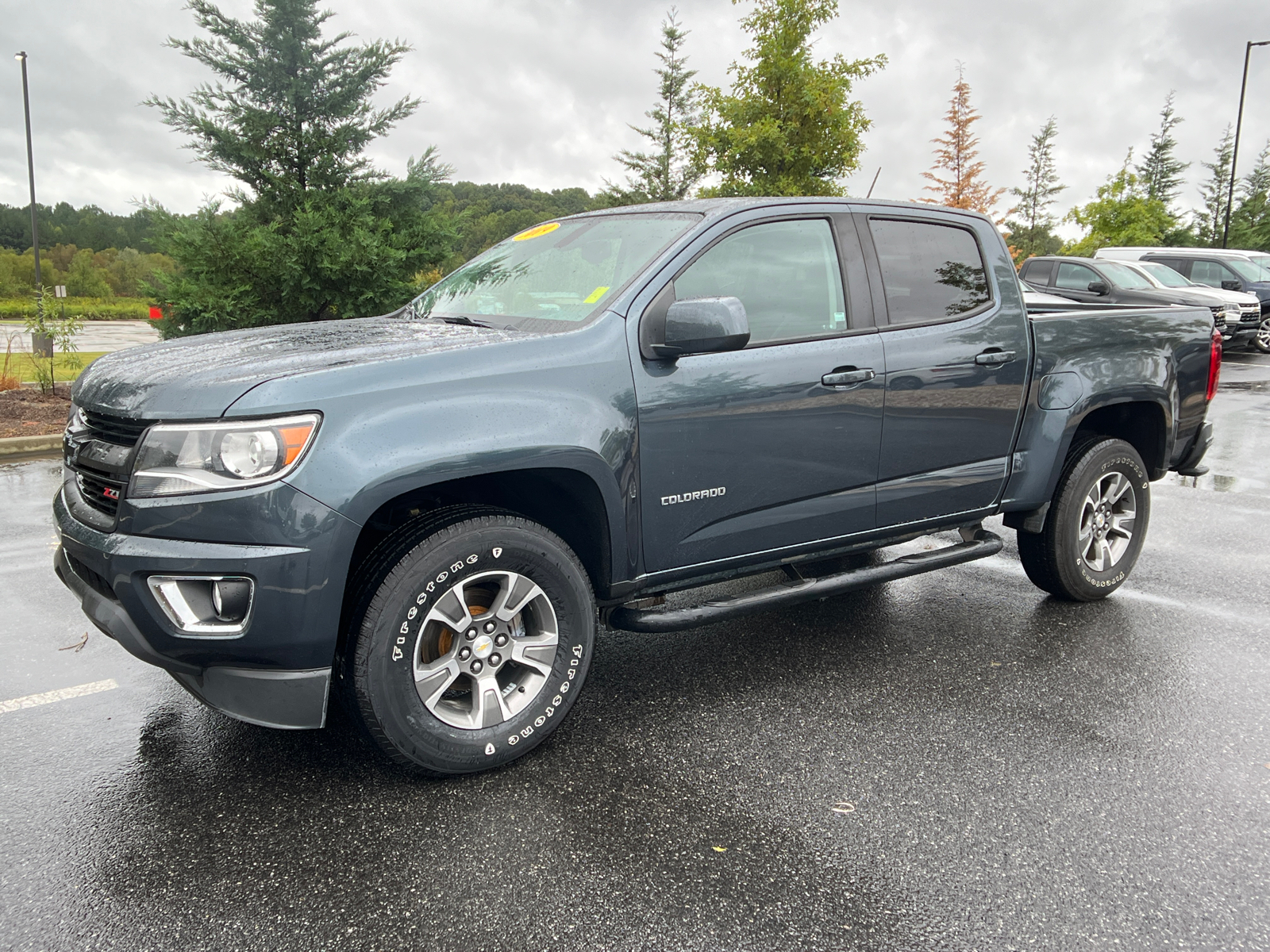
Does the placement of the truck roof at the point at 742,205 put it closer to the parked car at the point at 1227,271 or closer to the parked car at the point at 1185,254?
the parked car at the point at 1185,254

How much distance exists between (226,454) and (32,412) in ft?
30.6

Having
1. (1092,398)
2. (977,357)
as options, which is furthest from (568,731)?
(1092,398)

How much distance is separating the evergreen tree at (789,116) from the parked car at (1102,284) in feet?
13.9

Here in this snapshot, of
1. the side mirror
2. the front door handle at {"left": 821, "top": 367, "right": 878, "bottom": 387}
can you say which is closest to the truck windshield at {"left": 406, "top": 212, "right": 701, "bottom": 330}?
the side mirror

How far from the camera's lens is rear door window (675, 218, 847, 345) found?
3.38 m

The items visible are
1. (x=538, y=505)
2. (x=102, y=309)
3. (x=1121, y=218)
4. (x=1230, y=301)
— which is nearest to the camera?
(x=538, y=505)

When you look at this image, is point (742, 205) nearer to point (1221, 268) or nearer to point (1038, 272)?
point (1038, 272)

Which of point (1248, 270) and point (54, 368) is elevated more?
point (1248, 270)

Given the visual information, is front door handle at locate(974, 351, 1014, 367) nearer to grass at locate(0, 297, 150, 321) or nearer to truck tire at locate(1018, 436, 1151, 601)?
truck tire at locate(1018, 436, 1151, 601)

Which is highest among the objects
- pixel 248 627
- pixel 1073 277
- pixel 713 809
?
pixel 1073 277

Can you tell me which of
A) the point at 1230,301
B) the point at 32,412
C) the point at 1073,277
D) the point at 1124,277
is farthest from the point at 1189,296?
the point at 32,412

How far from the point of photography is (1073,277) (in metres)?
16.5

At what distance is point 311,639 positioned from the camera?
8.50 feet

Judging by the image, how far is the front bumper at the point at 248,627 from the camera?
8.16ft
